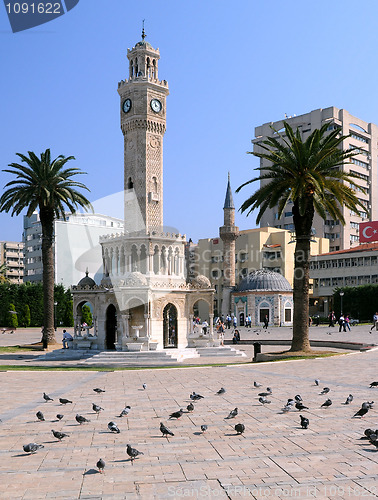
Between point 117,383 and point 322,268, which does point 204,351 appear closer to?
point 117,383

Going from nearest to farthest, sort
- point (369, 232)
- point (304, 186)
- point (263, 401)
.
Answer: point (263, 401) → point (304, 186) → point (369, 232)

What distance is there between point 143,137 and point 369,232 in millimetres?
51643

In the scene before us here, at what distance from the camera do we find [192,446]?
10867 millimetres

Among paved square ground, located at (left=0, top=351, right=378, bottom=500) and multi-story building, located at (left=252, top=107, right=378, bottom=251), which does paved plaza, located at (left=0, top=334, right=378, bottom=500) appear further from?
multi-story building, located at (left=252, top=107, right=378, bottom=251)

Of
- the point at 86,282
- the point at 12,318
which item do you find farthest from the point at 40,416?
the point at 12,318

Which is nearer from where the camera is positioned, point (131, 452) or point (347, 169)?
point (131, 452)

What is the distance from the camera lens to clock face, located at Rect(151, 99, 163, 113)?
139 feet

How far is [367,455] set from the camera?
992cm

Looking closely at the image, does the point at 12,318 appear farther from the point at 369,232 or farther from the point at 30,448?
the point at 30,448

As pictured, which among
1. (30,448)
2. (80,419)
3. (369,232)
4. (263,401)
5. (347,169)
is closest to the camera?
(30,448)

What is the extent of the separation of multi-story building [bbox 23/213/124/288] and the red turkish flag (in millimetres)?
44100

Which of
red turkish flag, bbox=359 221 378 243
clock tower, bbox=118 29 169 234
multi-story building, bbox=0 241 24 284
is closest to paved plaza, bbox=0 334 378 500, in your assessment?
clock tower, bbox=118 29 169 234

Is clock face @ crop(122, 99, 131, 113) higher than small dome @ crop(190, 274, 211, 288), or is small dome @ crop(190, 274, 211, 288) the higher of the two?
clock face @ crop(122, 99, 131, 113)

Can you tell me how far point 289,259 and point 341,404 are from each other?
3182 inches
